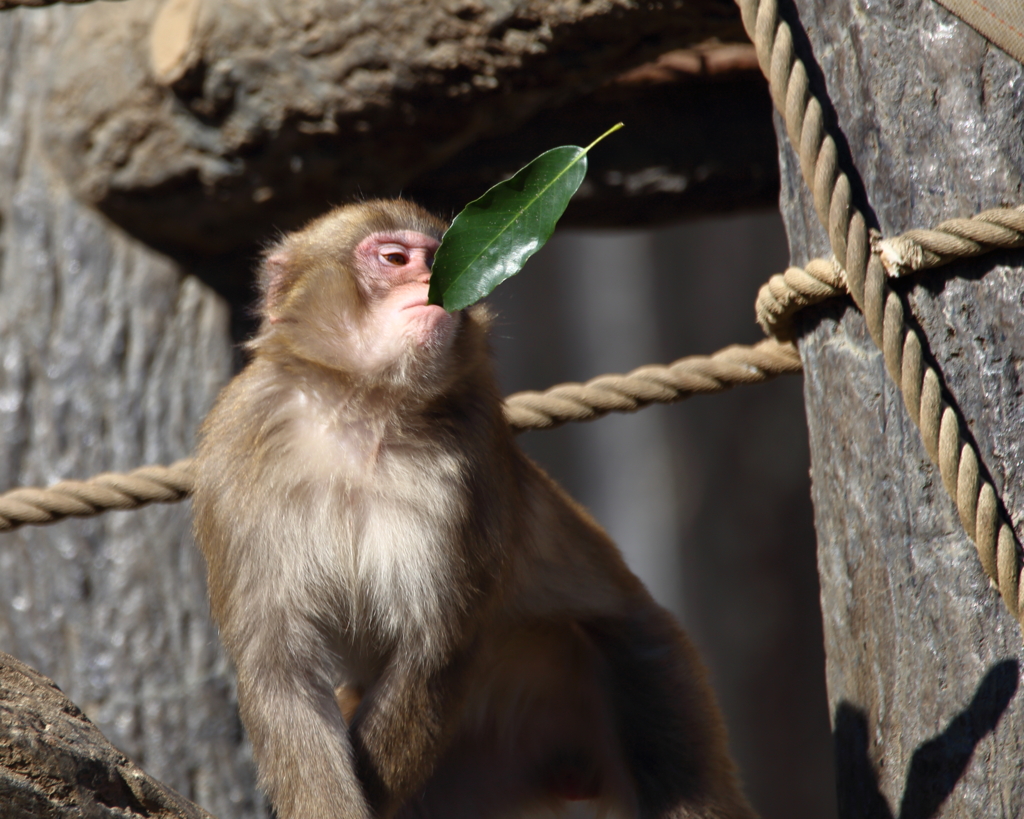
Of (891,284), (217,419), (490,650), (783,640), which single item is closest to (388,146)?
(217,419)

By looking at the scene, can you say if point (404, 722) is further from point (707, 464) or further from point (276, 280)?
point (707, 464)

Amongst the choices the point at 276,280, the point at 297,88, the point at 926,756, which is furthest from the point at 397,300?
the point at 297,88

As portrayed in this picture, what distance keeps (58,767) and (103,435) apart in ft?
8.11

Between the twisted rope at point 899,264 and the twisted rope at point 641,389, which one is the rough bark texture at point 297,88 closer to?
the twisted rope at point 641,389

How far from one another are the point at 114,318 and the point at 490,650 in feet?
7.41

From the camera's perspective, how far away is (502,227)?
189 centimetres

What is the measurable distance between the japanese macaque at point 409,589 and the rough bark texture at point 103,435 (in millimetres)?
1496

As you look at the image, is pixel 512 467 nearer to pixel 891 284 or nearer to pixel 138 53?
pixel 891 284

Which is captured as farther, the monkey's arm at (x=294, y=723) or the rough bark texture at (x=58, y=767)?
the monkey's arm at (x=294, y=723)

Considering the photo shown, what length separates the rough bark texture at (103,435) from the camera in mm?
3951

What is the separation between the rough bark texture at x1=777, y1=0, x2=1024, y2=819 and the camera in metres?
1.98

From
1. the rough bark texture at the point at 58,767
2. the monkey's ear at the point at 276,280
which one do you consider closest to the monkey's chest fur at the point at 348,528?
the monkey's ear at the point at 276,280

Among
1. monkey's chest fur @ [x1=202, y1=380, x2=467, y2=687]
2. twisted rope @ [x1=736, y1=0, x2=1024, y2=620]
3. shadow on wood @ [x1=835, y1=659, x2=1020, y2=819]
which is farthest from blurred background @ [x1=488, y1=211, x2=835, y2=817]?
twisted rope @ [x1=736, y1=0, x2=1024, y2=620]

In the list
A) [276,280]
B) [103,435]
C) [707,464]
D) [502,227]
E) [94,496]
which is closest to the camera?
[502,227]
